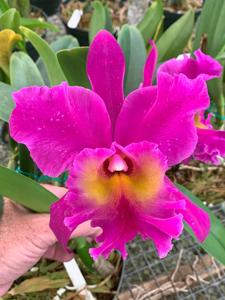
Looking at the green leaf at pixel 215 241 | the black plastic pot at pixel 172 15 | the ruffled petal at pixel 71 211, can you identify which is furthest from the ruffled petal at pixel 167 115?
the black plastic pot at pixel 172 15

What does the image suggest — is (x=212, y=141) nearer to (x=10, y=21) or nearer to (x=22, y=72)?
(x=22, y=72)

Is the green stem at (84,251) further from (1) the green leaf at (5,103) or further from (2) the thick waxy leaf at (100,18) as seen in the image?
(2) the thick waxy leaf at (100,18)

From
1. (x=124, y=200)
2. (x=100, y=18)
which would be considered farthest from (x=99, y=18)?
(x=124, y=200)

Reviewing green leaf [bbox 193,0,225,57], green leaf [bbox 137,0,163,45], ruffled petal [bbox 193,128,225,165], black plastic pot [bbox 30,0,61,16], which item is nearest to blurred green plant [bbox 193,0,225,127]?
green leaf [bbox 193,0,225,57]

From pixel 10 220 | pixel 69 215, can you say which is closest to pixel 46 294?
pixel 10 220

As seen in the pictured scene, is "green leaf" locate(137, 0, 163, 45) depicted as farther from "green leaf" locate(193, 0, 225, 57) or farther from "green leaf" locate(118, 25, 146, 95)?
"green leaf" locate(118, 25, 146, 95)

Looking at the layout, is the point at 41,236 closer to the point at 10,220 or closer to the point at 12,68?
the point at 10,220
